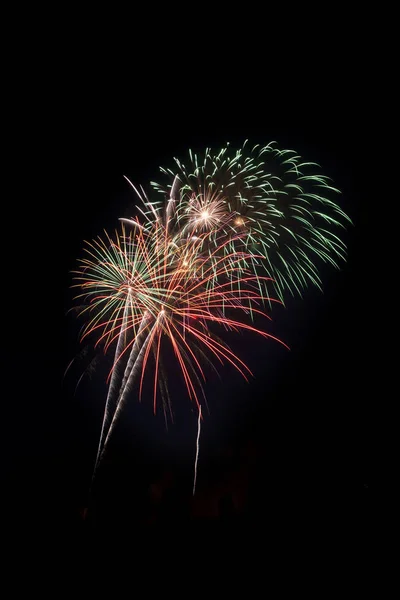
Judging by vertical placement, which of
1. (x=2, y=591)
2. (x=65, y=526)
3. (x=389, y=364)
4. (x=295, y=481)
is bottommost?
(x=2, y=591)

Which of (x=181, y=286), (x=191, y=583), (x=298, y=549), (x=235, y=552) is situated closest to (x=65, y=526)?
(x=191, y=583)

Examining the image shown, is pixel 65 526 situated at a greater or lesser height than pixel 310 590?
greater

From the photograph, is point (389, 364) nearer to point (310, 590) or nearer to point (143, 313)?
point (143, 313)

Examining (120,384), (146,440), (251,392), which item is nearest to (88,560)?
(120,384)

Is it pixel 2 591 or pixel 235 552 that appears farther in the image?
pixel 235 552

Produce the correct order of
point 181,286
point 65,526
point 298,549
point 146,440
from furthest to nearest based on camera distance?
point 146,440 < point 181,286 < point 65,526 < point 298,549

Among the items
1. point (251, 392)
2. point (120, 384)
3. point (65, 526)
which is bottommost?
point (65, 526)

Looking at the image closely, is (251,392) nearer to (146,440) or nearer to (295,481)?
(146,440)

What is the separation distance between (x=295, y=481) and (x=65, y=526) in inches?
207

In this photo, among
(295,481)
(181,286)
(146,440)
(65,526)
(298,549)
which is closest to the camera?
(298,549)

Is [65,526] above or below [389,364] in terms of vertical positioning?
below

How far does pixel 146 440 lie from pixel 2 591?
320 inches

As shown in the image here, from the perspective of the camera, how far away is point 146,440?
1341 cm

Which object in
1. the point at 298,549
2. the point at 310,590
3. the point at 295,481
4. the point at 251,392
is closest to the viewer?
the point at 310,590
